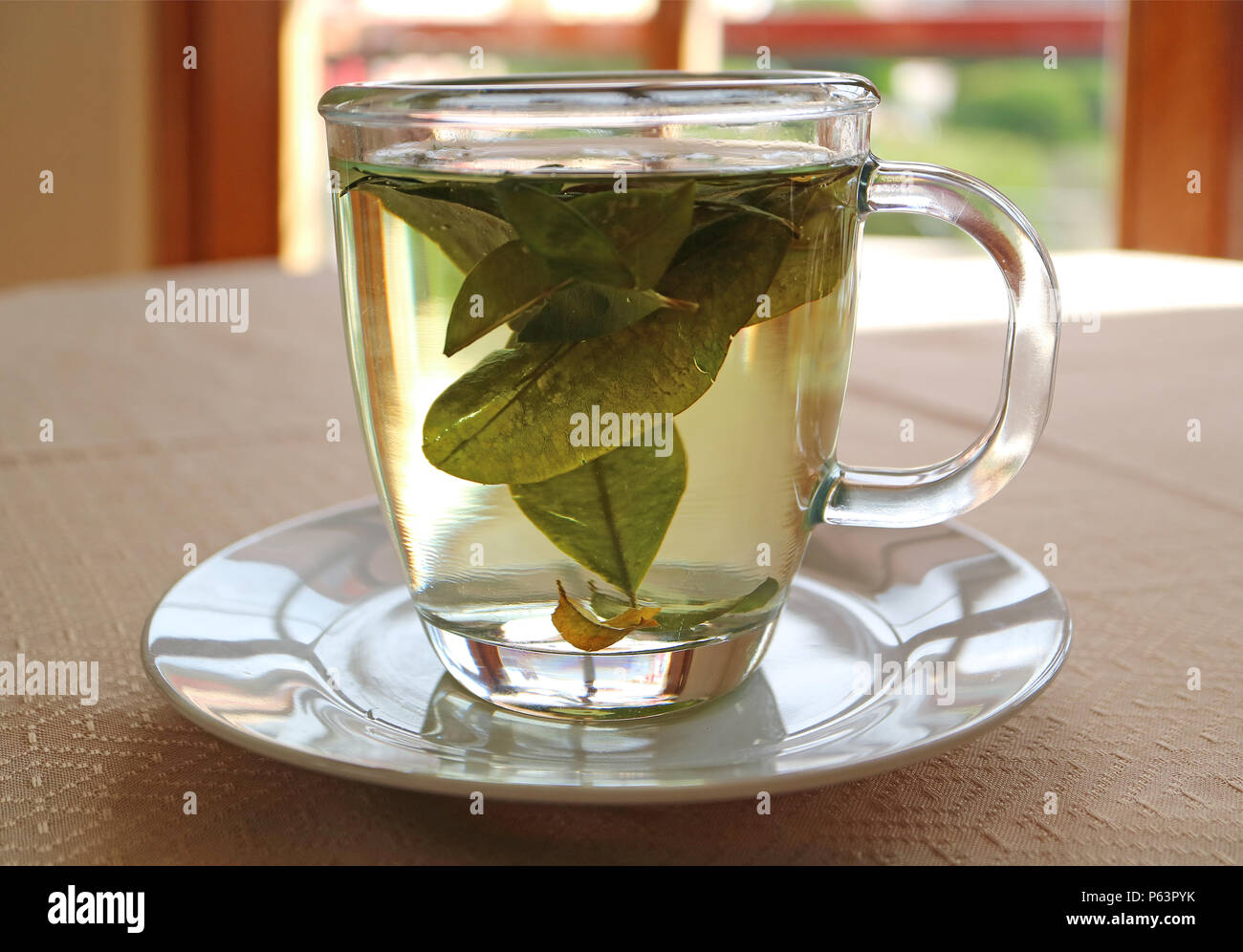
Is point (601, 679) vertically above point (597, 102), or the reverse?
point (597, 102)

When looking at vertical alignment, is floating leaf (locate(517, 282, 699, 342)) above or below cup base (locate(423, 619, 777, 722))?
above

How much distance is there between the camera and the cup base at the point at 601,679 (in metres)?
0.41

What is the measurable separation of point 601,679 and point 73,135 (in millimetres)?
2293

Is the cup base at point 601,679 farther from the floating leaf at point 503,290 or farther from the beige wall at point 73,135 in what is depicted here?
the beige wall at point 73,135

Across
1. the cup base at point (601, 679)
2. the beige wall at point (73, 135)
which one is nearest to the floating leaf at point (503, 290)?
the cup base at point (601, 679)

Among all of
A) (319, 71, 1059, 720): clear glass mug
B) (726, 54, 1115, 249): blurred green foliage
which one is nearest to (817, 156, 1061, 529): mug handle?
(319, 71, 1059, 720): clear glass mug

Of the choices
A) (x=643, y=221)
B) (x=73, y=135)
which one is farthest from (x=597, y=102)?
(x=73, y=135)

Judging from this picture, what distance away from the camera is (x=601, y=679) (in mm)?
414

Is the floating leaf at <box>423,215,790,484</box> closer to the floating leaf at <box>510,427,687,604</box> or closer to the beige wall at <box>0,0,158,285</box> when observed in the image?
the floating leaf at <box>510,427,687,604</box>

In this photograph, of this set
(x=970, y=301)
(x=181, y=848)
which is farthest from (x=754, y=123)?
(x=970, y=301)

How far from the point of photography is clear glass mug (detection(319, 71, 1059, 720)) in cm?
37

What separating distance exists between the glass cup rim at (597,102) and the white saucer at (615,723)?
180 millimetres

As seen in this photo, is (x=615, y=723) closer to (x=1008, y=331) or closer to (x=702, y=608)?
(x=702, y=608)
